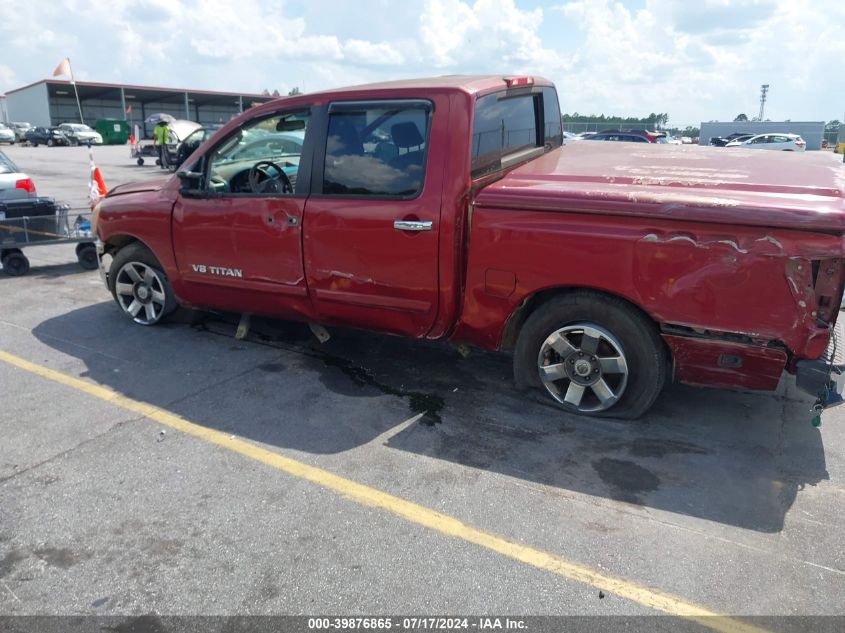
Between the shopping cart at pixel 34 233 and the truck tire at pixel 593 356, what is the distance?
572cm

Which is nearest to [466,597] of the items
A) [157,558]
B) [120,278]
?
[157,558]

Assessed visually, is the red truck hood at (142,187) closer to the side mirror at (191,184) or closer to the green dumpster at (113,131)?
the side mirror at (191,184)

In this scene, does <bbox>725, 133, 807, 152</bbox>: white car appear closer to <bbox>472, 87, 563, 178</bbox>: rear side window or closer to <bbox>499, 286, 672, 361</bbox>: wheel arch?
<bbox>472, 87, 563, 178</bbox>: rear side window

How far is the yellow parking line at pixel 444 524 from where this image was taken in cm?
252

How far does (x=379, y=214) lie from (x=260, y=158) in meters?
1.62

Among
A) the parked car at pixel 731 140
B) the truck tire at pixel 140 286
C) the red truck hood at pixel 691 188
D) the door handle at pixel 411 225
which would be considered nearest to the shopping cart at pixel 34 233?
the truck tire at pixel 140 286

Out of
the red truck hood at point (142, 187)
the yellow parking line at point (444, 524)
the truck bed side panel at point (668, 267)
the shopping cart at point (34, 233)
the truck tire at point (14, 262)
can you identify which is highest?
the red truck hood at point (142, 187)

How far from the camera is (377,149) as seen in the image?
4242 mm

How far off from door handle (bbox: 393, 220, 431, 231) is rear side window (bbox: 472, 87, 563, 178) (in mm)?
438

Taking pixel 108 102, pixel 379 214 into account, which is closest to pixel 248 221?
pixel 379 214

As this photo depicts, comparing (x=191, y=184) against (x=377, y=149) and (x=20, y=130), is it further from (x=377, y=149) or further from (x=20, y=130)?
(x=20, y=130)

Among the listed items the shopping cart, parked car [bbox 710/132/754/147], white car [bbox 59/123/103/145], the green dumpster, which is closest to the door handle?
the shopping cart

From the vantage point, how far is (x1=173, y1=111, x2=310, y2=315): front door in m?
4.61

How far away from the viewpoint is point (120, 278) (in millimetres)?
5785
